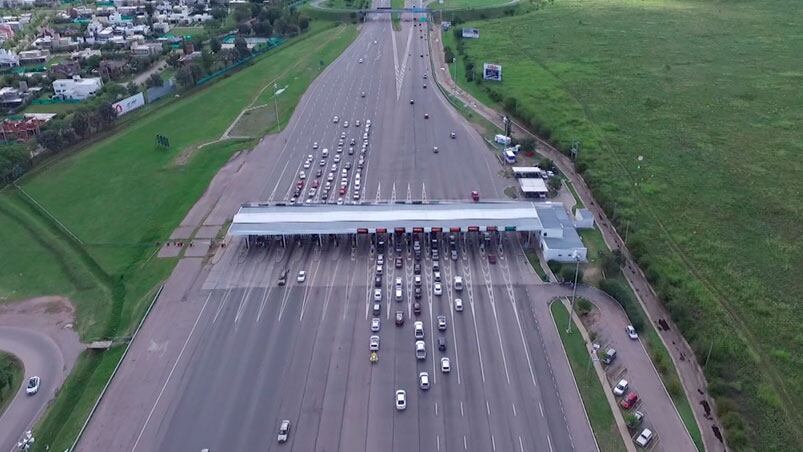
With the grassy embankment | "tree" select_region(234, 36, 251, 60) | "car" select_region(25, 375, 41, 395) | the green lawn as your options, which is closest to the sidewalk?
the green lawn

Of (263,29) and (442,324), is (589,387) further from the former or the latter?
(263,29)

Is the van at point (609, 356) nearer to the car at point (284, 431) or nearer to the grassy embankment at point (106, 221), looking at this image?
the car at point (284, 431)

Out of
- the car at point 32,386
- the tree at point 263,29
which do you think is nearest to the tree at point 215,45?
the tree at point 263,29

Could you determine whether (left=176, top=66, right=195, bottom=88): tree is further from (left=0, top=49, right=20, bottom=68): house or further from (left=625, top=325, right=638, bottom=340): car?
(left=625, top=325, right=638, bottom=340): car

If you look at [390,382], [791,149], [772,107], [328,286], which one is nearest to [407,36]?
[772,107]

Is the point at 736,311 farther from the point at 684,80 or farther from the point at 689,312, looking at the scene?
the point at 684,80

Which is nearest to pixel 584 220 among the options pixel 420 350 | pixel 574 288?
pixel 574 288
